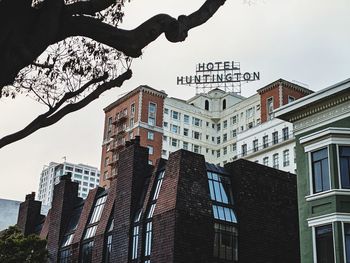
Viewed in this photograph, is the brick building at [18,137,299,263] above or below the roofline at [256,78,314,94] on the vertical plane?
below

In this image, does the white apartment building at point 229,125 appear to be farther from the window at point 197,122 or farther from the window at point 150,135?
the window at point 150,135

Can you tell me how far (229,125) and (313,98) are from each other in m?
70.1

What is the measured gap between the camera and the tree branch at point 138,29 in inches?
288

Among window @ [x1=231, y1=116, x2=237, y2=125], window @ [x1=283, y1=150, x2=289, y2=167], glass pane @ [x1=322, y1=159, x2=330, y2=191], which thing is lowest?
glass pane @ [x1=322, y1=159, x2=330, y2=191]

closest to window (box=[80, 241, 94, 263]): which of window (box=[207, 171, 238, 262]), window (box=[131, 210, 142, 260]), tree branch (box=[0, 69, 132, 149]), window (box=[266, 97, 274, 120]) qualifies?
window (box=[131, 210, 142, 260])

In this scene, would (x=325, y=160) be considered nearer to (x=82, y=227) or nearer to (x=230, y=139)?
(x=82, y=227)

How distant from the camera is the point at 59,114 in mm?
8898

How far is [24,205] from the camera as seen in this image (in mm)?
52469

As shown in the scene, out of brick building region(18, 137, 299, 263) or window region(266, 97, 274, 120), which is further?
window region(266, 97, 274, 120)

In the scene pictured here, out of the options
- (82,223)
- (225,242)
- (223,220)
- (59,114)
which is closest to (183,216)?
(223,220)

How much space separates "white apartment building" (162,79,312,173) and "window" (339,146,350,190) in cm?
4619

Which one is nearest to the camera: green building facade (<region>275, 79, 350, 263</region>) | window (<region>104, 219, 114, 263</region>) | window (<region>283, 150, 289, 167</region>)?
green building facade (<region>275, 79, 350, 263</region>)

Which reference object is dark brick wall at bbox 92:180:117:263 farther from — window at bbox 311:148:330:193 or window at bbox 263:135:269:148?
window at bbox 263:135:269:148

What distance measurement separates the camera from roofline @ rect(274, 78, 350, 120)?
24.1 meters
